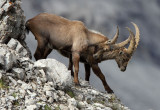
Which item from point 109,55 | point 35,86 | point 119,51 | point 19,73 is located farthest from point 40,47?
point 119,51

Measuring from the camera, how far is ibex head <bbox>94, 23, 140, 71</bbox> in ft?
49.5

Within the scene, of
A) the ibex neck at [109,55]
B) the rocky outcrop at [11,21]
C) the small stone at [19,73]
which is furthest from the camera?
the ibex neck at [109,55]

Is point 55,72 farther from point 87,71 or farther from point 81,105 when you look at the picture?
point 87,71

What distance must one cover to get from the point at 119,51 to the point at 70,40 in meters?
3.07

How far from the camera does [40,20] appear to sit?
14.5 metres

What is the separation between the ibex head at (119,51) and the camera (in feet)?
49.5

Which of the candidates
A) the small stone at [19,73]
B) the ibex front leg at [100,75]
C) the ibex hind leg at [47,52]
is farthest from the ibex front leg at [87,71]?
the small stone at [19,73]

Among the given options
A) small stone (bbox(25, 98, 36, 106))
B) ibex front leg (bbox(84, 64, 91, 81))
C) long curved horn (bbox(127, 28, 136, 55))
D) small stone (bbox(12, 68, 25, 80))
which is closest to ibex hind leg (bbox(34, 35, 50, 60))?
ibex front leg (bbox(84, 64, 91, 81))

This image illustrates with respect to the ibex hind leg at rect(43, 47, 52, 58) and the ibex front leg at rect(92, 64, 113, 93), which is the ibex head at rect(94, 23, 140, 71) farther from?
the ibex hind leg at rect(43, 47, 52, 58)

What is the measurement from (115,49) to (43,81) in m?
6.25

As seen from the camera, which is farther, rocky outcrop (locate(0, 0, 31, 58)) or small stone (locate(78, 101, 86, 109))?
rocky outcrop (locate(0, 0, 31, 58))

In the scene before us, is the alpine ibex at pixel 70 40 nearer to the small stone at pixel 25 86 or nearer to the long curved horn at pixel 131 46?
the long curved horn at pixel 131 46

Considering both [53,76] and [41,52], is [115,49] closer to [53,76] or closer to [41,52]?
[41,52]

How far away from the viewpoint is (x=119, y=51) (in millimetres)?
15609
